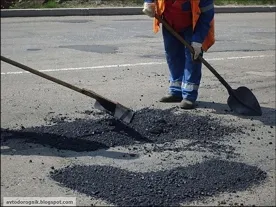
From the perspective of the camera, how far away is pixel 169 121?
5.47 m

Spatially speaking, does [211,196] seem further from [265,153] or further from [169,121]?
[169,121]

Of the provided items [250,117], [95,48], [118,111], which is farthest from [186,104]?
[95,48]

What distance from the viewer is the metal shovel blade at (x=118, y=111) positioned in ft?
15.0

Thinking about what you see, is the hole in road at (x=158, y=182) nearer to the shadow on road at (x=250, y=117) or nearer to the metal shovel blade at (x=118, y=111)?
the metal shovel blade at (x=118, y=111)

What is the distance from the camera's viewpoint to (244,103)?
6152 mm

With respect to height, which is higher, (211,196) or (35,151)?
(35,151)

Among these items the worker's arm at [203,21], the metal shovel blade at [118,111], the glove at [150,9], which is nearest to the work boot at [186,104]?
the worker's arm at [203,21]

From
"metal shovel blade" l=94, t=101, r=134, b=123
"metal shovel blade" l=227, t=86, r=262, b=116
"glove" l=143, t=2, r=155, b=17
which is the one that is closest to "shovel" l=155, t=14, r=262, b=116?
"metal shovel blade" l=227, t=86, r=262, b=116

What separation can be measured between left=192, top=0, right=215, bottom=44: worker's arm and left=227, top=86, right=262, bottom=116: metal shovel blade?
2.60 ft

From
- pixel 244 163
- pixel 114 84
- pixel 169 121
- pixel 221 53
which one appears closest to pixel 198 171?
pixel 244 163

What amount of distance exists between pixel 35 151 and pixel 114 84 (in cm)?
347

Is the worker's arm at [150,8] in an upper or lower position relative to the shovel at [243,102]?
upper

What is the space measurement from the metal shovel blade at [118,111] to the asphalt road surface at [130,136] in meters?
0.19

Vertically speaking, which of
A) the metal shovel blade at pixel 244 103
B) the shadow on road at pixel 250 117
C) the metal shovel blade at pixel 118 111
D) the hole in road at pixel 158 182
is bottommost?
the shadow on road at pixel 250 117
